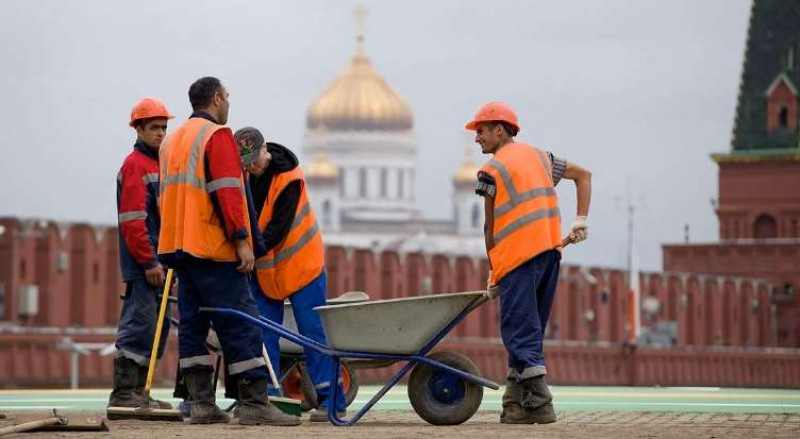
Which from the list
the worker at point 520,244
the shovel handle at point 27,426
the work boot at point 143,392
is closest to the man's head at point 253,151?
the worker at point 520,244

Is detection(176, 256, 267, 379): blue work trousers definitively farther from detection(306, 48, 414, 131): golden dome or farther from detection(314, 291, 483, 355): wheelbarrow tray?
detection(306, 48, 414, 131): golden dome

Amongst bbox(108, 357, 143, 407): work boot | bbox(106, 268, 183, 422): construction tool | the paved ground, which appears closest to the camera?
the paved ground

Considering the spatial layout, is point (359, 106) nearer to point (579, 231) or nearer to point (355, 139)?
point (355, 139)

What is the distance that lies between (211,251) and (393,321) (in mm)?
905

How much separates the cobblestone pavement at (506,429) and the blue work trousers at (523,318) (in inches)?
11.9

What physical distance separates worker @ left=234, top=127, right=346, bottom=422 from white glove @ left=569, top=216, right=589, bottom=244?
1.21 m

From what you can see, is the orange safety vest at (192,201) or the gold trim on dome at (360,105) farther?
the gold trim on dome at (360,105)

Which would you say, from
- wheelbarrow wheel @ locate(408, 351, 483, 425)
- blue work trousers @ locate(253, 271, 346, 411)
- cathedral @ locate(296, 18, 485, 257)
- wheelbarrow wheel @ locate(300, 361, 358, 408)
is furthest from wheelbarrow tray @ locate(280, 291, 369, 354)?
cathedral @ locate(296, 18, 485, 257)

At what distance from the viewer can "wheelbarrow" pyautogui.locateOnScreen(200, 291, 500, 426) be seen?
10820 mm

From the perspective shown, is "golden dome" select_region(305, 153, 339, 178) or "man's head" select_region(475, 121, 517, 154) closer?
"man's head" select_region(475, 121, 517, 154)

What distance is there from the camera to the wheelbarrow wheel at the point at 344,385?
11.8 meters

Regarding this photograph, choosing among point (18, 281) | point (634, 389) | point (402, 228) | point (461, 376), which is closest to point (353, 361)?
point (461, 376)

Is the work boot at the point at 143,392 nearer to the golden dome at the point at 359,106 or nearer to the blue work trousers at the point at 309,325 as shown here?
the blue work trousers at the point at 309,325

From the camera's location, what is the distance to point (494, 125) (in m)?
11.3
